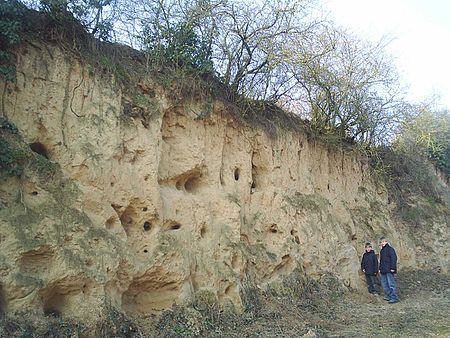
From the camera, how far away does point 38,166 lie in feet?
20.5

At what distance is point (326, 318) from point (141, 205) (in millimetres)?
4122

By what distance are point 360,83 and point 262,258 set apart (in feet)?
19.2

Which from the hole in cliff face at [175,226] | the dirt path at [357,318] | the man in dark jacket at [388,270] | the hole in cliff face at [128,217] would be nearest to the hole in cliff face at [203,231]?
the hole in cliff face at [175,226]

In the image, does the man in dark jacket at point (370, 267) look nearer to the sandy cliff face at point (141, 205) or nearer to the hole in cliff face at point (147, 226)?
the sandy cliff face at point (141, 205)

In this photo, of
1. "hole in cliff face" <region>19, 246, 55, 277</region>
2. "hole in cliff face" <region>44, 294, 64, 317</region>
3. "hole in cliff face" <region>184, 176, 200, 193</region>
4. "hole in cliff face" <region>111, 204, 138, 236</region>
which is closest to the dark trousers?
"hole in cliff face" <region>184, 176, 200, 193</region>

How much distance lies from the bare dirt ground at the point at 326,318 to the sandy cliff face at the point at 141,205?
1.53 feet

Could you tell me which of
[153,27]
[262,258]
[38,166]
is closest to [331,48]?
[153,27]

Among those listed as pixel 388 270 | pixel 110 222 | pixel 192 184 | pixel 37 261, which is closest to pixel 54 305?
pixel 37 261

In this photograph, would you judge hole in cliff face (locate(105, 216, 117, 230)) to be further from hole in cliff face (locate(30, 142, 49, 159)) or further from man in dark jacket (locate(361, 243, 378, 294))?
man in dark jacket (locate(361, 243, 378, 294))

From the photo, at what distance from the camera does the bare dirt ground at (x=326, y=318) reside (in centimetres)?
696

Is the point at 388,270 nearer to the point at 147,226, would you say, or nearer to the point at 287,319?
the point at 287,319

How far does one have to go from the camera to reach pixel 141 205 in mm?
7352

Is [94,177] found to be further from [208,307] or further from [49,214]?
[208,307]

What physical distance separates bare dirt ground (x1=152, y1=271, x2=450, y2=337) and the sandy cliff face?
47 centimetres
